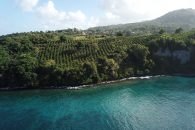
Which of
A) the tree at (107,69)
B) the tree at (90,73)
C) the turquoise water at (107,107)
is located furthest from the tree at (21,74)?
the tree at (107,69)

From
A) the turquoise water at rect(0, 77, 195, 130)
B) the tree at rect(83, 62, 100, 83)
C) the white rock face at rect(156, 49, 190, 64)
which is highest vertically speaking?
the white rock face at rect(156, 49, 190, 64)

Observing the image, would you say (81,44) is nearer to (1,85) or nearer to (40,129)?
(1,85)

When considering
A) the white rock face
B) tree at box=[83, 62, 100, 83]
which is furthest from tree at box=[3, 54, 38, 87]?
the white rock face

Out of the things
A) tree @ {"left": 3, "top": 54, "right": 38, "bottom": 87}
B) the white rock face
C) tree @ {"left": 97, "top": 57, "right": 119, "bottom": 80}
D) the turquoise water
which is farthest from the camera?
the white rock face

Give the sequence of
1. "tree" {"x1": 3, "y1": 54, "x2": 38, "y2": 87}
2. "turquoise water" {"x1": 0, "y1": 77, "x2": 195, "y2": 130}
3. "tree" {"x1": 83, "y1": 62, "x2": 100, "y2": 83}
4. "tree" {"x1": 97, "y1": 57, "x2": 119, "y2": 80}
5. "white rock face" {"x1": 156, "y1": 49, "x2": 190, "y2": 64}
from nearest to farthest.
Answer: "turquoise water" {"x1": 0, "y1": 77, "x2": 195, "y2": 130}
"tree" {"x1": 3, "y1": 54, "x2": 38, "y2": 87}
"tree" {"x1": 83, "y1": 62, "x2": 100, "y2": 83}
"tree" {"x1": 97, "y1": 57, "x2": 119, "y2": 80}
"white rock face" {"x1": 156, "y1": 49, "x2": 190, "y2": 64}

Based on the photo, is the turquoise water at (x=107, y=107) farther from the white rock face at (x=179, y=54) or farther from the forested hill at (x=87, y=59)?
the white rock face at (x=179, y=54)

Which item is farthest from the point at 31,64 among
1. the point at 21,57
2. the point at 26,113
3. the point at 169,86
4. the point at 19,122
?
the point at 169,86

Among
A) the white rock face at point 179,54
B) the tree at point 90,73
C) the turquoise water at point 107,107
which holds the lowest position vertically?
the turquoise water at point 107,107

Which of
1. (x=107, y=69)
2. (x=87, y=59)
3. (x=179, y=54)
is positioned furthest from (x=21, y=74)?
(x=179, y=54)

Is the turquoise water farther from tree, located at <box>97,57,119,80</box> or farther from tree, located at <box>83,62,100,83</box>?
tree, located at <box>97,57,119,80</box>
